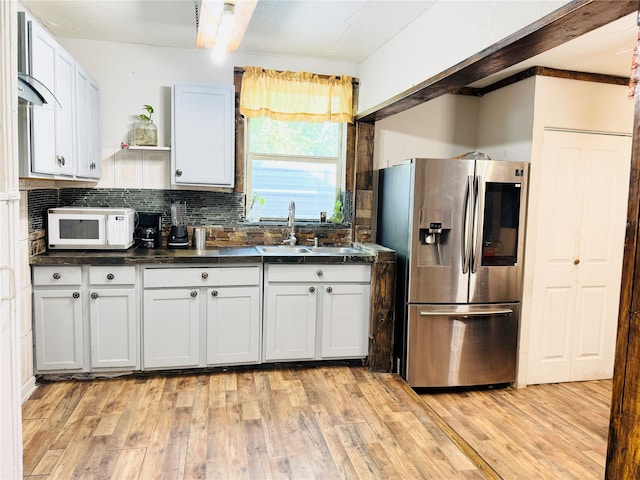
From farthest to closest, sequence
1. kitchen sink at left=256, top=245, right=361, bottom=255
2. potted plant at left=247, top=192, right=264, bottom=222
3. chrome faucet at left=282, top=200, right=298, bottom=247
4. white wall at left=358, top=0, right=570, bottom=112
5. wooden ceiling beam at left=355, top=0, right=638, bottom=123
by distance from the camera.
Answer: potted plant at left=247, top=192, right=264, bottom=222, chrome faucet at left=282, top=200, right=298, bottom=247, kitchen sink at left=256, top=245, right=361, bottom=255, white wall at left=358, top=0, right=570, bottom=112, wooden ceiling beam at left=355, top=0, right=638, bottom=123

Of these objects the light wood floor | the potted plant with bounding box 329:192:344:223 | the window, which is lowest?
the light wood floor

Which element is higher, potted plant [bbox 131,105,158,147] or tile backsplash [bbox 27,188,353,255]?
potted plant [bbox 131,105,158,147]

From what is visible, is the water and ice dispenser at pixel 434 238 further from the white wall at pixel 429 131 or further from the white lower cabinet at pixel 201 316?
the white lower cabinet at pixel 201 316

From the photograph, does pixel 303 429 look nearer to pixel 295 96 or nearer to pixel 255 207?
pixel 255 207

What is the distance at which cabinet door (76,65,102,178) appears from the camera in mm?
3168

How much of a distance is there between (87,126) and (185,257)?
117 cm

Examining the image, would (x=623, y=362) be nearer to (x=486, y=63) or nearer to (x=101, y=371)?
(x=486, y=63)

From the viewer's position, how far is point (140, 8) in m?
3.01

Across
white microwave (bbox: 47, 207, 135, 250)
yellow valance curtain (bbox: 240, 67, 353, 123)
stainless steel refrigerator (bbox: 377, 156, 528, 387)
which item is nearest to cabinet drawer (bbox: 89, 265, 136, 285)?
white microwave (bbox: 47, 207, 135, 250)

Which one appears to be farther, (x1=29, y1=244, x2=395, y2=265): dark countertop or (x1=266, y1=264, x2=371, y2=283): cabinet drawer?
(x1=266, y1=264, x2=371, y2=283): cabinet drawer

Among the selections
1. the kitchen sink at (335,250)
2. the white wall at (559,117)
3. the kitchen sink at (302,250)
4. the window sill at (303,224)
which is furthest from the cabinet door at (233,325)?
the white wall at (559,117)

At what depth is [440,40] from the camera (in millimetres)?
2641

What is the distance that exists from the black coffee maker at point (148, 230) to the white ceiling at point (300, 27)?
1361 millimetres

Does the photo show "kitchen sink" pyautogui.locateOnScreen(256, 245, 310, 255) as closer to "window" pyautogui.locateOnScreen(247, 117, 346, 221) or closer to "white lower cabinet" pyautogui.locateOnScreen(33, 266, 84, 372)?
"window" pyautogui.locateOnScreen(247, 117, 346, 221)
